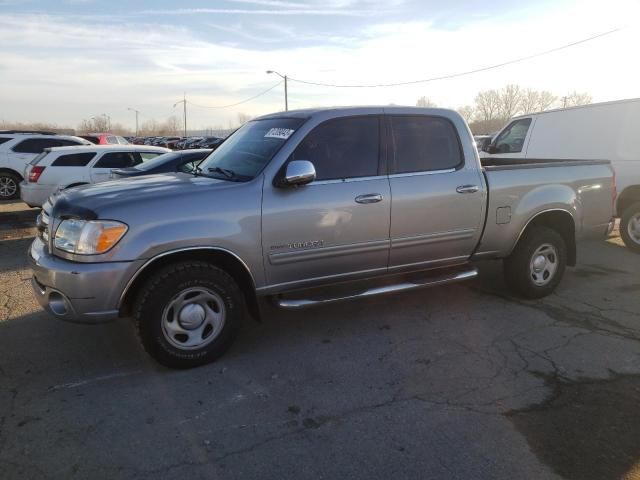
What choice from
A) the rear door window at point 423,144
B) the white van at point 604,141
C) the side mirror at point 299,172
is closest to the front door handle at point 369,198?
the rear door window at point 423,144

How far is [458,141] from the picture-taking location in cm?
472

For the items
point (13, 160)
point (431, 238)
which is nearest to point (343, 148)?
point (431, 238)

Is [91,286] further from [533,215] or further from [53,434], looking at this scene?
[533,215]

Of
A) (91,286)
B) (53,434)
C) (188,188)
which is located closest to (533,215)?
(188,188)

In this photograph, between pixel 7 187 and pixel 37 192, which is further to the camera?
pixel 7 187

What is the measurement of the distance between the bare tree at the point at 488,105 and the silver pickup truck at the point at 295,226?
77.6 metres

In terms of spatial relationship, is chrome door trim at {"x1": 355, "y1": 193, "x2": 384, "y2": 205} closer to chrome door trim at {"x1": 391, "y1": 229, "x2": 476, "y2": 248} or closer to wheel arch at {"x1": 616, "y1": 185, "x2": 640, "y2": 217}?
chrome door trim at {"x1": 391, "y1": 229, "x2": 476, "y2": 248}

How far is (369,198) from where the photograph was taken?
13.6ft

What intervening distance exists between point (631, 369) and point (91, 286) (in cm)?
400

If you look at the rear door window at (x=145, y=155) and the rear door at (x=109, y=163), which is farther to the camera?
the rear door window at (x=145, y=155)

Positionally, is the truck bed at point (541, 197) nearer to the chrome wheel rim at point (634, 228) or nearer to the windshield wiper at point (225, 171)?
the chrome wheel rim at point (634, 228)

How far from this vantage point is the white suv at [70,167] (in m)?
9.96

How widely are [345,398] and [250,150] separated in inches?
88.6

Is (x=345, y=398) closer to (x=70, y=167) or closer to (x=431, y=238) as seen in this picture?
(x=431, y=238)
